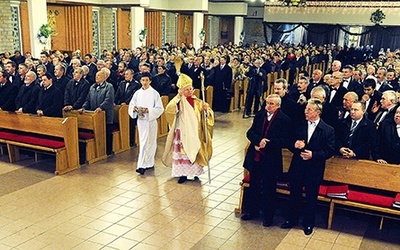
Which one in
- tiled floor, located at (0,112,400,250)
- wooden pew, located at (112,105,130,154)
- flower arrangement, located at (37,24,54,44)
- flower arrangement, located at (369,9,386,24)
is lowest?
tiled floor, located at (0,112,400,250)

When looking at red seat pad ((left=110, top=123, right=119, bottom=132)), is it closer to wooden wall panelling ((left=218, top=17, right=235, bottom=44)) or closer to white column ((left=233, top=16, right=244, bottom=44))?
white column ((left=233, top=16, right=244, bottom=44))

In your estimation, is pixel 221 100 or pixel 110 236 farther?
pixel 221 100

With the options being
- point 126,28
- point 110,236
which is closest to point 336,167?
point 110,236

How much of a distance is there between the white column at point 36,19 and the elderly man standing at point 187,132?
10.1 metres

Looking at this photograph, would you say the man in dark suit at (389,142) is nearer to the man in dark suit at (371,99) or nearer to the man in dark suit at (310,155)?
the man in dark suit at (310,155)

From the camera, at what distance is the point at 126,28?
22.5m

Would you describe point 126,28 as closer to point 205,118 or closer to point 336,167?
point 205,118

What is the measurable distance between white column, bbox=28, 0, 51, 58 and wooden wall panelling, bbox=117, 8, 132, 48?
652cm

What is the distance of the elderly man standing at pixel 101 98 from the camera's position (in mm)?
8391

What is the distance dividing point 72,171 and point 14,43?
1096 centimetres

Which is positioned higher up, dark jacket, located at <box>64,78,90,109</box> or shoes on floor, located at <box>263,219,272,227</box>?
dark jacket, located at <box>64,78,90,109</box>

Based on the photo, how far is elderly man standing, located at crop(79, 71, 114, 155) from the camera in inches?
330

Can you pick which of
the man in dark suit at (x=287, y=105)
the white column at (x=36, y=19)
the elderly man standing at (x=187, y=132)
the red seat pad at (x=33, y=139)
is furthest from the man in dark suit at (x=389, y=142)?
the white column at (x=36, y=19)

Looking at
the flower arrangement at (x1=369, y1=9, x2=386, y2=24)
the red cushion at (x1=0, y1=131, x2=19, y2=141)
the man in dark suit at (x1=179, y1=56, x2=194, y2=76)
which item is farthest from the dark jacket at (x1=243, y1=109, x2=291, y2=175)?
the flower arrangement at (x1=369, y1=9, x2=386, y2=24)
